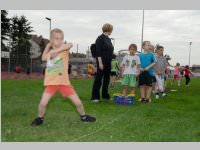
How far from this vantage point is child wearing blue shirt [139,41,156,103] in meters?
10.5

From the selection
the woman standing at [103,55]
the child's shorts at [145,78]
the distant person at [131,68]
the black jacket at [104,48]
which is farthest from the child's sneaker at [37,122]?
the child's shorts at [145,78]

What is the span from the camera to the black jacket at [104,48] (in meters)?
9.85

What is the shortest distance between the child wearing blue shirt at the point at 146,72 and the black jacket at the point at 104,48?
1.12m

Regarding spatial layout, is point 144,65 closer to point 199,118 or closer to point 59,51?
point 199,118

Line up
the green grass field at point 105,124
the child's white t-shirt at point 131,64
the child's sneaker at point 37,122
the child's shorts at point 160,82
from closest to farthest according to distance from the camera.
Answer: the green grass field at point 105,124
the child's sneaker at point 37,122
the child's white t-shirt at point 131,64
the child's shorts at point 160,82

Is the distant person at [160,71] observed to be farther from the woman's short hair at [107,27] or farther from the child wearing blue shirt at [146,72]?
the woman's short hair at [107,27]

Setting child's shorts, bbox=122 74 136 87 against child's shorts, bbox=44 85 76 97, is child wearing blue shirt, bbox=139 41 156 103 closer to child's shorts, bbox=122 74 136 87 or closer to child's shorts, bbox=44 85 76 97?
child's shorts, bbox=122 74 136 87

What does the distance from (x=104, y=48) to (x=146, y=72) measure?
4.80ft

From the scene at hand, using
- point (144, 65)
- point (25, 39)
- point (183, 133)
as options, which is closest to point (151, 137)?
point (183, 133)

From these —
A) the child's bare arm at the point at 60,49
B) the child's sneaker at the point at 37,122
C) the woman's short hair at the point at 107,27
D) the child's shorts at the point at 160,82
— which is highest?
the woman's short hair at the point at 107,27

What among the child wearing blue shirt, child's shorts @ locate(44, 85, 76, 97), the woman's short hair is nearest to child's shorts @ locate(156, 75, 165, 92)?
the child wearing blue shirt

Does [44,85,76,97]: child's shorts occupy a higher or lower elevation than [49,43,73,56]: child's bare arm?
lower

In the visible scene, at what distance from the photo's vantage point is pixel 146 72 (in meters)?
10.6

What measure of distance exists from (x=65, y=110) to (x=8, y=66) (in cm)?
2891
